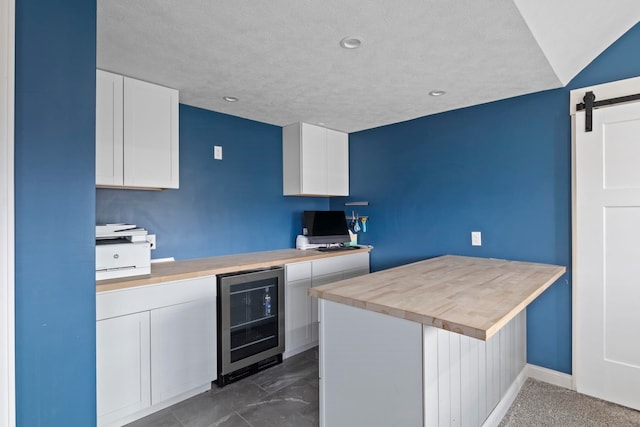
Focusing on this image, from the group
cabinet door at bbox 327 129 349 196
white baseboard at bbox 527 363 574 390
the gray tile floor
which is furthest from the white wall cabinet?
white baseboard at bbox 527 363 574 390

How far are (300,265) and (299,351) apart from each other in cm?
79

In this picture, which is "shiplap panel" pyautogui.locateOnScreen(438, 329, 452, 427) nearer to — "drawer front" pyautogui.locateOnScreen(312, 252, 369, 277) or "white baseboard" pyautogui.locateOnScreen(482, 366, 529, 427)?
"white baseboard" pyautogui.locateOnScreen(482, 366, 529, 427)

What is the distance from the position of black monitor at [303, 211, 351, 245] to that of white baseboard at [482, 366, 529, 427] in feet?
6.15

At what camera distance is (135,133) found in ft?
7.25

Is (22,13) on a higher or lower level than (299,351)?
higher

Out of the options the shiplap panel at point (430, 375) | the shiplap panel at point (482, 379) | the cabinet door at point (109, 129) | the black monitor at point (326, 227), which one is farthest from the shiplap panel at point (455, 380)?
the cabinet door at point (109, 129)

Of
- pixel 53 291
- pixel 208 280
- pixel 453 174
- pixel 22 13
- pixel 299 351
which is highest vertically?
pixel 22 13

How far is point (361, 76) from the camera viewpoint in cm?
221

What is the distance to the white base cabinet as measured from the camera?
6.08ft

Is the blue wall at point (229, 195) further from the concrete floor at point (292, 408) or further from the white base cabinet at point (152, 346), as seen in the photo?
the white base cabinet at point (152, 346)

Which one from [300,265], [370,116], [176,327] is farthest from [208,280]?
[370,116]

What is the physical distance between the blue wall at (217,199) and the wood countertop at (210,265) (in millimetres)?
167

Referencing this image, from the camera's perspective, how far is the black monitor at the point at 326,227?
3.49 metres

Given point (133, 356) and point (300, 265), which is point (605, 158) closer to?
point (300, 265)
